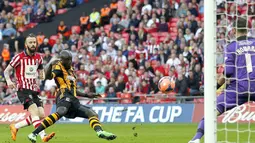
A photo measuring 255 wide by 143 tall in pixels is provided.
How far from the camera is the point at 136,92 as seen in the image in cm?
2597

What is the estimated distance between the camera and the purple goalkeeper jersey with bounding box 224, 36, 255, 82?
12.1m

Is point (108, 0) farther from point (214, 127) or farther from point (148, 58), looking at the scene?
point (214, 127)

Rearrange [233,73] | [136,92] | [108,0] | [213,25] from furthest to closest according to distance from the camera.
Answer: [108,0], [136,92], [233,73], [213,25]

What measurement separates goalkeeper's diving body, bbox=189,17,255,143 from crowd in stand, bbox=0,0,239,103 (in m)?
11.8

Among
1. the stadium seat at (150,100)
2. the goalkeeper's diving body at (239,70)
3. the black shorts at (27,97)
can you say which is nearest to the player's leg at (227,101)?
the goalkeeper's diving body at (239,70)

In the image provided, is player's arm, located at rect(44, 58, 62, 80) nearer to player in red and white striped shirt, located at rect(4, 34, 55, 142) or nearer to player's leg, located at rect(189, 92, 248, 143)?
player in red and white striped shirt, located at rect(4, 34, 55, 142)

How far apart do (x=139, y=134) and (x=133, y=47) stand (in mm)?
9654

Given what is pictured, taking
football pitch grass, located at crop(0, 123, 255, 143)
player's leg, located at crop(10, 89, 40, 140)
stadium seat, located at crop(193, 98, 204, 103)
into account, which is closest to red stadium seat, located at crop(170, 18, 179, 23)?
stadium seat, located at crop(193, 98, 204, 103)

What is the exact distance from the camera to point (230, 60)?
39.7ft

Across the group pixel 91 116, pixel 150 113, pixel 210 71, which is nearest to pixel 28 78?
pixel 91 116

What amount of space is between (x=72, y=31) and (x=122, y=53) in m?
3.78

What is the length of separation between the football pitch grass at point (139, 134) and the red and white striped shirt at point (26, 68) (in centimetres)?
127

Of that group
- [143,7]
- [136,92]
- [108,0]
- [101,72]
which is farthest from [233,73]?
[108,0]

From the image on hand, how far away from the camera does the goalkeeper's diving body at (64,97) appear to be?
13.9m
